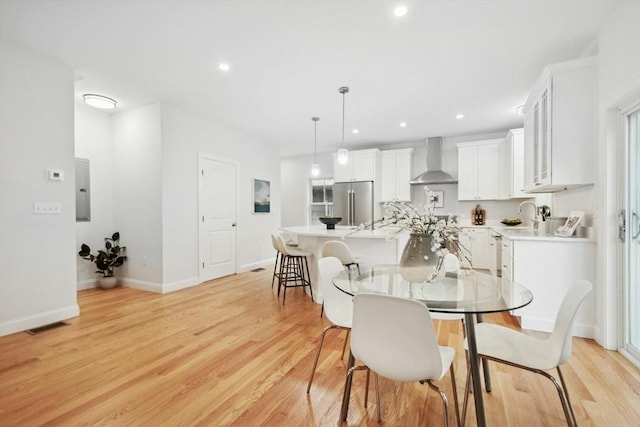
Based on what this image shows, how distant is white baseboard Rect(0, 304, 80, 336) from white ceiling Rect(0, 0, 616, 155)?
2.67 m

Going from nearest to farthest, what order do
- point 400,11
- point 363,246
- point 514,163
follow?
point 400,11 < point 363,246 < point 514,163

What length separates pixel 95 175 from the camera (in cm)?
441

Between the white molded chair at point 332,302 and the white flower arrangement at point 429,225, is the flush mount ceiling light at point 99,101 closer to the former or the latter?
the white molded chair at point 332,302

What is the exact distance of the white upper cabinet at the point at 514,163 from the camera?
4.79 m

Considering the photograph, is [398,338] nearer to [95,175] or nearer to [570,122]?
[570,122]

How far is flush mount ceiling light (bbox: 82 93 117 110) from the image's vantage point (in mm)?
3781

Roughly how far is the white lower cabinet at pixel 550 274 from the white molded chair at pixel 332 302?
6.35ft

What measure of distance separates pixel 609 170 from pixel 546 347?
5.98 feet

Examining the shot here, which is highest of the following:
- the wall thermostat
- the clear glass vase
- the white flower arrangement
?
the wall thermostat

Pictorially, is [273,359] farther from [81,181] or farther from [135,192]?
[81,181]

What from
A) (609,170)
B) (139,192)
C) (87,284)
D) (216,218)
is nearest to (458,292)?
(609,170)

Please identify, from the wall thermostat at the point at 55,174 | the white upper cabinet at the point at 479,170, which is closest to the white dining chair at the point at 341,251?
the wall thermostat at the point at 55,174

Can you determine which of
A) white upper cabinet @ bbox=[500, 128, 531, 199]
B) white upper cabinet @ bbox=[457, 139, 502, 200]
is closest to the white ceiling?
white upper cabinet @ bbox=[500, 128, 531, 199]

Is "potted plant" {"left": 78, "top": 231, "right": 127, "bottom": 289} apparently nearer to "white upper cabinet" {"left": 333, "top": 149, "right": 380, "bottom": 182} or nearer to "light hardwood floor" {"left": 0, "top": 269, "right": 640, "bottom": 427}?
"light hardwood floor" {"left": 0, "top": 269, "right": 640, "bottom": 427}
